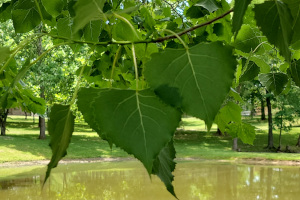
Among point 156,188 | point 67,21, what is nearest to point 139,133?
Answer: point 67,21

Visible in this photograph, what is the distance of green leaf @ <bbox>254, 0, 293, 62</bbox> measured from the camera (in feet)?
0.96

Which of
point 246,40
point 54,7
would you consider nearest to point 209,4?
point 246,40

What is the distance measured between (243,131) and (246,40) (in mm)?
169

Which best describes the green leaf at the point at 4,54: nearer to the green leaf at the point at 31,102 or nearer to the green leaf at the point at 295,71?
the green leaf at the point at 295,71

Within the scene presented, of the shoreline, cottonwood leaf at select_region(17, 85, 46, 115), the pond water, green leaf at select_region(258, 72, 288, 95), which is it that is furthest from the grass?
green leaf at select_region(258, 72, 288, 95)

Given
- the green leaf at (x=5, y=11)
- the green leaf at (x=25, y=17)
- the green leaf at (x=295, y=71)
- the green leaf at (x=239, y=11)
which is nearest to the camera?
the green leaf at (x=239, y=11)

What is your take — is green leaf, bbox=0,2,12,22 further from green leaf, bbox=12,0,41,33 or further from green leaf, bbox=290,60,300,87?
green leaf, bbox=290,60,300,87

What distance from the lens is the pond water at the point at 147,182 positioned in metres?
11.3

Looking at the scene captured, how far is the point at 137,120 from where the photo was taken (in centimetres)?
28

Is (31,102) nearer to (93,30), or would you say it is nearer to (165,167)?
(93,30)

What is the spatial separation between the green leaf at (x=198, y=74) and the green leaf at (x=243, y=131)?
0.40 m

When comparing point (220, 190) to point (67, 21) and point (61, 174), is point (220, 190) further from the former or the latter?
point (67, 21)

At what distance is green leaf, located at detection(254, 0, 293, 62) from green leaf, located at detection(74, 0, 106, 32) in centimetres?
12

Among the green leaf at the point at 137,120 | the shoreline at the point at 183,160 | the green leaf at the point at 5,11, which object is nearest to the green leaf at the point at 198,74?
the green leaf at the point at 137,120
